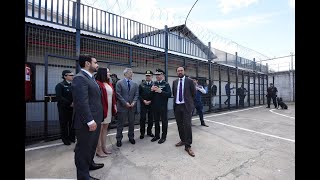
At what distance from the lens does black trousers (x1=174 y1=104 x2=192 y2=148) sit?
14.1 feet

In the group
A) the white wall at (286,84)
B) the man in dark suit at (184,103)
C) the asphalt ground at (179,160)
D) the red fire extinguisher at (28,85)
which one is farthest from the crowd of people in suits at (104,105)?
the white wall at (286,84)

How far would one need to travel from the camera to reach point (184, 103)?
4.48 metres

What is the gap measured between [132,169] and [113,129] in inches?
125

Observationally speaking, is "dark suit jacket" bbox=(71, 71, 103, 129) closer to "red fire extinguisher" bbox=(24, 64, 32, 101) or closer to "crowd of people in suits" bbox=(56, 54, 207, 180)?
"crowd of people in suits" bbox=(56, 54, 207, 180)

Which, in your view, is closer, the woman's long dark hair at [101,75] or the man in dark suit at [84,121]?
the man in dark suit at [84,121]

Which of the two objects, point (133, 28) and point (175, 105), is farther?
point (133, 28)

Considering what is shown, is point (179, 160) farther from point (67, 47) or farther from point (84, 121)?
point (67, 47)

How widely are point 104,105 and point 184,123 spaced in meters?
1.87

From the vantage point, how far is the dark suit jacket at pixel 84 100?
2.68m

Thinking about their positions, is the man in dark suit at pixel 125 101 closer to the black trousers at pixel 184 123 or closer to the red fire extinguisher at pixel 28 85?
the black trousers at pixel 184 123

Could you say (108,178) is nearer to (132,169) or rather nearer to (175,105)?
(132,169)
